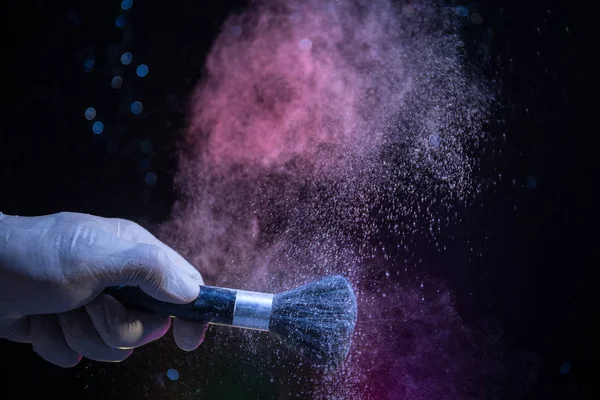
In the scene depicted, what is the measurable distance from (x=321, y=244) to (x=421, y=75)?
655 mm

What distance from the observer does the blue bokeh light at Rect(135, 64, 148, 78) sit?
188 centimetres

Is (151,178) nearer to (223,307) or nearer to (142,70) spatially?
(142,70)

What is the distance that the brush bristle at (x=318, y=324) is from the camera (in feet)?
3.44

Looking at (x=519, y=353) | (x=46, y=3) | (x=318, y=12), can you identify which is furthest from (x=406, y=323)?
(x=46, y=3)

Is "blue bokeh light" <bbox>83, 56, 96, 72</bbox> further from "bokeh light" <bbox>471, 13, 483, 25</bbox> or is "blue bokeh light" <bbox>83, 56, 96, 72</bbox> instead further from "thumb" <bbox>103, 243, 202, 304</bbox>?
"bokeh light" <bbox>471, 13, 483, 25</bbox>

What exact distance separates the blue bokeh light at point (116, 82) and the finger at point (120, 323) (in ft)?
3.41

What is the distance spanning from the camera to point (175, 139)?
1859 millimetres

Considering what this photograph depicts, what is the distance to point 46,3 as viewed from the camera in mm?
1964

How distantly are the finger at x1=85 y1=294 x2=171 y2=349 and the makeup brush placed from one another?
2 centimetres

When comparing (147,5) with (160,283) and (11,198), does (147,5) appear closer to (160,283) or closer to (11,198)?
(11,198)

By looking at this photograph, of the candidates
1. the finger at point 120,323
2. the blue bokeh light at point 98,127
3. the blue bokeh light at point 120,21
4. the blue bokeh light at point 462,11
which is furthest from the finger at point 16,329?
the blue bokeh light at point 462,11

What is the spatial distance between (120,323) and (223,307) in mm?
263

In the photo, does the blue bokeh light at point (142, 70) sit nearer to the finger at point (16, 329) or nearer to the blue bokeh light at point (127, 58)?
the blue bokeh light at point (127, 58)

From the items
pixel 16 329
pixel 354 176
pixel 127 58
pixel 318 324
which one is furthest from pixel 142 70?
pixel 318 324
